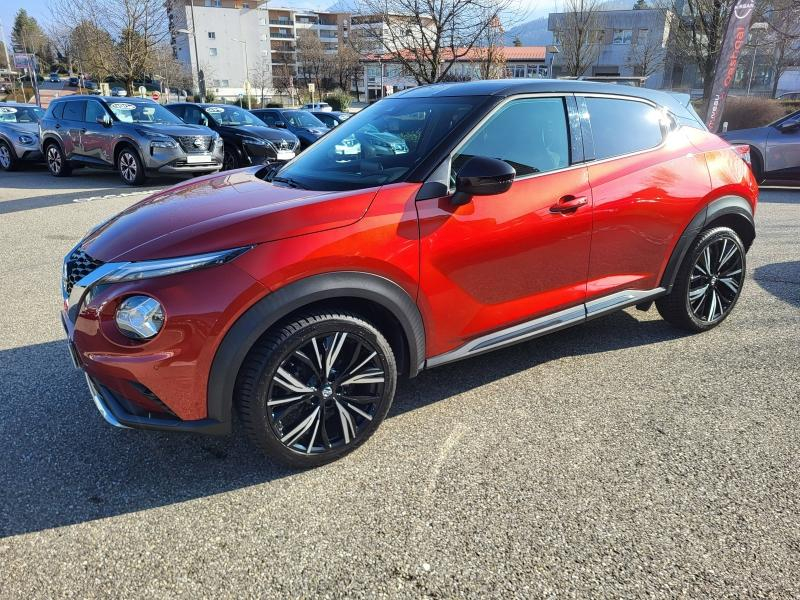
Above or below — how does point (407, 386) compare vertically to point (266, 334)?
below

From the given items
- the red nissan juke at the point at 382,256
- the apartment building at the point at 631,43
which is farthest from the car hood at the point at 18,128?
the apartment building at the point at 631,43

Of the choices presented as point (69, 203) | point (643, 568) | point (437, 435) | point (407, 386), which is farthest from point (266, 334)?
point (69, 203)

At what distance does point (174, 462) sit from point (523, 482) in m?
1.61

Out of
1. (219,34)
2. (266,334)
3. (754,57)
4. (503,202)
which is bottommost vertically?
(266,334)

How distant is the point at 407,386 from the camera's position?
351cm

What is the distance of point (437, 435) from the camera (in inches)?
117

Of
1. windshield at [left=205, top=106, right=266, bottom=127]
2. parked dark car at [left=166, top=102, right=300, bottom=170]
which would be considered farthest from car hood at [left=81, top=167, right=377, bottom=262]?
windshield at [left=205, top=106, right=266, bottom=127]

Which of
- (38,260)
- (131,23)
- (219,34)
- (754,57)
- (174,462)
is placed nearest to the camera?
(174,462)

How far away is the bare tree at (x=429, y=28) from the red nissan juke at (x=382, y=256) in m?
13.0

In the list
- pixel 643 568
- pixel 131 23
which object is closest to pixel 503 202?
pixel 643 568

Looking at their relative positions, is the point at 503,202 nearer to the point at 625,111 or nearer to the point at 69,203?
the point at 625,111

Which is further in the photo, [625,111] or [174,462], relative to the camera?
[625,111]

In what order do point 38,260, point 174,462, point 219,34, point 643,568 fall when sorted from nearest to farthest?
point 643,568 → point 174,462 → point 38,260 → point 219,34

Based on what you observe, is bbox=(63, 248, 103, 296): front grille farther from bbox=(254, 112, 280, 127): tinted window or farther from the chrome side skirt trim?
bbox=(254, 112, 280, 127): tinted window
